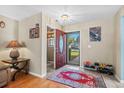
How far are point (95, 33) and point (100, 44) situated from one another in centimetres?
53

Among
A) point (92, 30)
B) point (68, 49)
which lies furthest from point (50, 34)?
point (92, 30)

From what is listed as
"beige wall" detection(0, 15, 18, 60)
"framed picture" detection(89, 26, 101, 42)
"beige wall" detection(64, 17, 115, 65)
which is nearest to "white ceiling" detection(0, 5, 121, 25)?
"beige wall" detection(0, 15, 18, 60)

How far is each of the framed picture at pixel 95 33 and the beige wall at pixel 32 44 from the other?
2.28 m

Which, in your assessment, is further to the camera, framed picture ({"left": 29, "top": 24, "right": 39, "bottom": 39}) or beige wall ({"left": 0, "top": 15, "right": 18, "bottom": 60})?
beige wall ({"left": 0, "top": 15, "right": 18, "bottom": 60})

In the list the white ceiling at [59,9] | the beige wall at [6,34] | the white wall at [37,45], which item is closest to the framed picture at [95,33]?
the white ceiling at [59,9]

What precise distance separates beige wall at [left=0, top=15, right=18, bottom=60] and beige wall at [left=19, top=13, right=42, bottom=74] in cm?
24

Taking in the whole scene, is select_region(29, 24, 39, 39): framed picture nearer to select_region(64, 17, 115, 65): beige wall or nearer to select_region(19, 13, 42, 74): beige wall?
select_region(19, 13, 42, 74): beige wall

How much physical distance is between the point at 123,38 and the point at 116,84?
1300mm

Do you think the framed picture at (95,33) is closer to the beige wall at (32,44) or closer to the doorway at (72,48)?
the doorway at (72,48)

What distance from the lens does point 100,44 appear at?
3.60 metres

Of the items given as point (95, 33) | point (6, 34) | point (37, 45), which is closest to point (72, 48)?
point (95, 33)

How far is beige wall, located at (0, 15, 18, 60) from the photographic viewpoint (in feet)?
9.87
